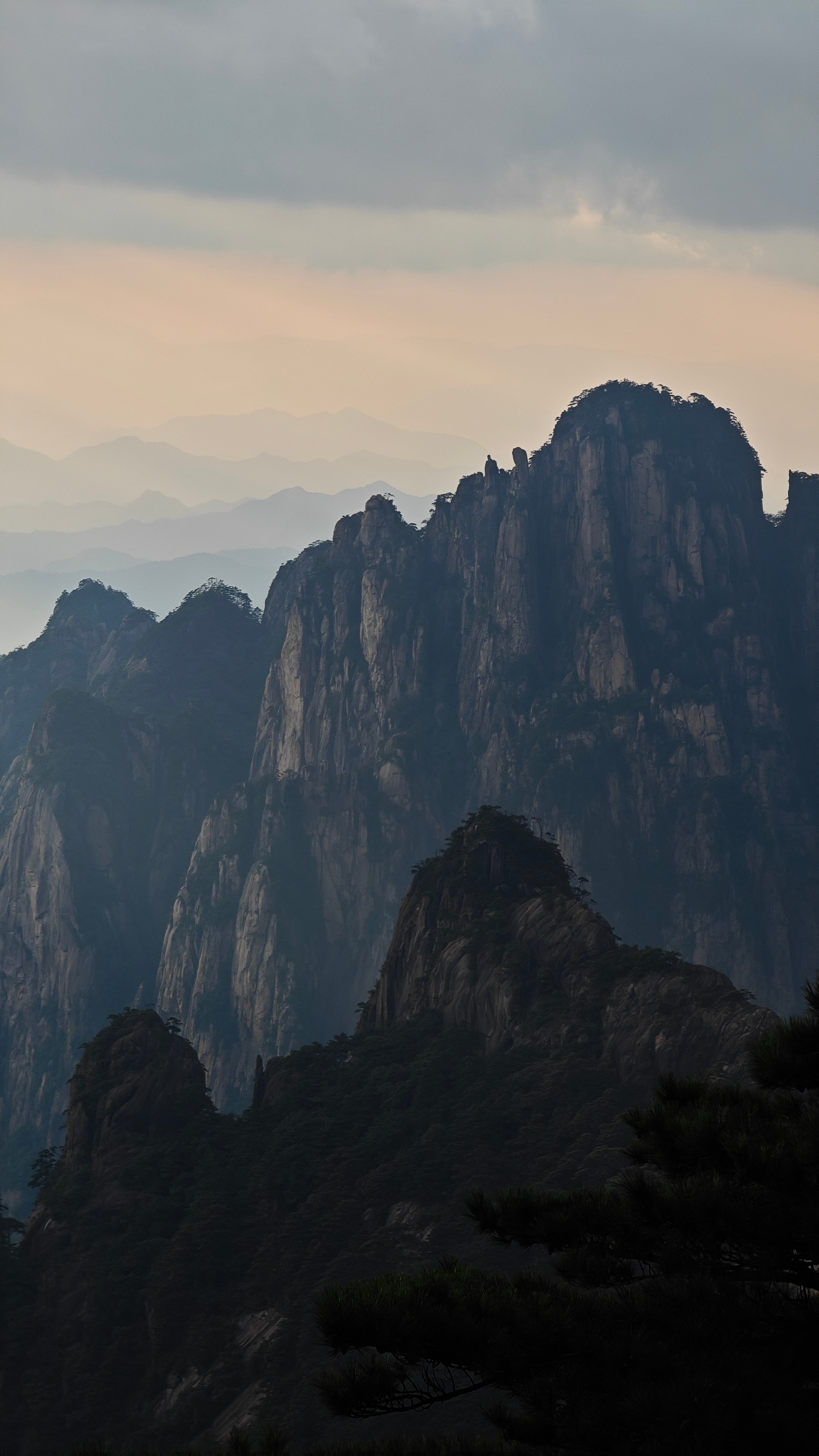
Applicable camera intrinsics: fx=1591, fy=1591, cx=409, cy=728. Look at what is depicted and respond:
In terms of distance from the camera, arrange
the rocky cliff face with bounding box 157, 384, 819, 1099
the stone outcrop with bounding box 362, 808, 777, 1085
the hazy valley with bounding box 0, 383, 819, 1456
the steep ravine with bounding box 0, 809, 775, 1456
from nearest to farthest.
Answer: the steep ravine with bounding box 0, 809, 775, 1456, the stone outcrop with bounding box 362, 808, 777, 1085, the hazy valley with bounding box 0, 383, 819, 1456, the rocky cliff face with bounding box 157, 384, 819, 1099

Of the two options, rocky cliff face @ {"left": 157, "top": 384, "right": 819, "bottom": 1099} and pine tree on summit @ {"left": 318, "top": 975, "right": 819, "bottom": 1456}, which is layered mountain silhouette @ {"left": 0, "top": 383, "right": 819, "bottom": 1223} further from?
pine tree on summit @ {"left": 318, "top": 975, "right": 819, "bottom": 1456}

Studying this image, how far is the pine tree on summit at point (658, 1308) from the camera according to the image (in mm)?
16984

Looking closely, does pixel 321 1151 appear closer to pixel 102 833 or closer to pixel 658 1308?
pixel 658 1308

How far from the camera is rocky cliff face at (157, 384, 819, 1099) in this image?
425ft

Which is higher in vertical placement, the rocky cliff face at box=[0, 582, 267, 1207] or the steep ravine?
the rocky cliff face at box=[0, 582, 267, 1207]

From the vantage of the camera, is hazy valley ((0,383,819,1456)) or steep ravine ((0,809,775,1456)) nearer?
steep ravine ((0,809,775,1456))

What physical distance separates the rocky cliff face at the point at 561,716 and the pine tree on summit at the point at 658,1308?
4213 inches

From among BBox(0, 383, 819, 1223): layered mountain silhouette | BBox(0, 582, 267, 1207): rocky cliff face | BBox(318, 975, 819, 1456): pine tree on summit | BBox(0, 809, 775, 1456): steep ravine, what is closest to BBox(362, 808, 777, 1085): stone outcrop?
BBox(0, 809, 775, 1456): steep ravine

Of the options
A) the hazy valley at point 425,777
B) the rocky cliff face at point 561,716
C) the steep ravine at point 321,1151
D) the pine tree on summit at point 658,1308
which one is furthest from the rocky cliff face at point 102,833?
the pine tree on summit at point 658,1308

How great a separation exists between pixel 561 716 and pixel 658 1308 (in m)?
118

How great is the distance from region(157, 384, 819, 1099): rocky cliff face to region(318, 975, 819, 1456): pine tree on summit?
107m

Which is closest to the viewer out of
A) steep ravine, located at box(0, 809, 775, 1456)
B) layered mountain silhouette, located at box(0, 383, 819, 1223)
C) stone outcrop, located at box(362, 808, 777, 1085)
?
steep ravine, located at box(0, 809, 775, 1456)

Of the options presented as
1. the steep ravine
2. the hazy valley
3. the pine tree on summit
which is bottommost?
the pine tree on summit

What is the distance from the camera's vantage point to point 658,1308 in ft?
59.9
